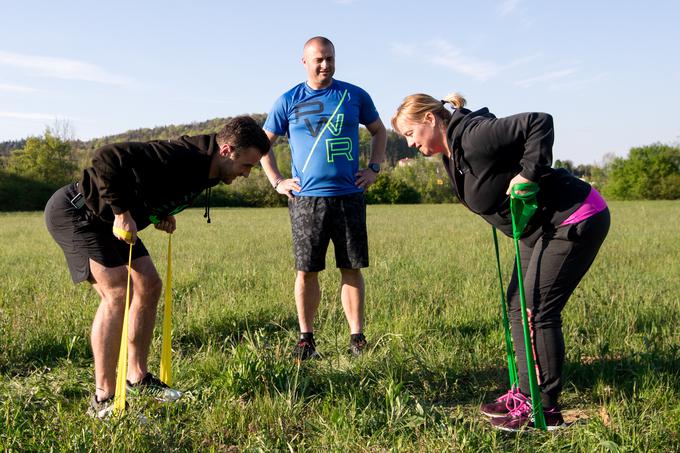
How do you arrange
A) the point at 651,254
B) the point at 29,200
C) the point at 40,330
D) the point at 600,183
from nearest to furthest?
the point at 40,330 → the point at 651,254 → the point at 29,200 → the point at 600,183

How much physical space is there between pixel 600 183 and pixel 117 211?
81.9 m

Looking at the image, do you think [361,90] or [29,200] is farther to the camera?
[29,200]

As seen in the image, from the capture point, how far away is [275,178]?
5.41 meters

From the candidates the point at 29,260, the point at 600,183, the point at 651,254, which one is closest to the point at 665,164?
the point at 600,183

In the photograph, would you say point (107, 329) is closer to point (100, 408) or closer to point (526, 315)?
point (100, 408)

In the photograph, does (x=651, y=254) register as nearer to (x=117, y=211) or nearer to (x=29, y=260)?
(x=117, y=211)

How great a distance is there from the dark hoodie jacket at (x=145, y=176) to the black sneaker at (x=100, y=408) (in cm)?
106

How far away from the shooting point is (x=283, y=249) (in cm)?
1328

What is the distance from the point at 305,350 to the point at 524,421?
1.91 metres

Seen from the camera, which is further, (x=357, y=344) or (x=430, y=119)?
(x=357, y=344)

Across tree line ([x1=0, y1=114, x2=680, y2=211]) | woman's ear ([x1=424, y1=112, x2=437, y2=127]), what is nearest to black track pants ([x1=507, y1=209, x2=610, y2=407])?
woman's ear ([x1=424, y1=112, x2=437, y2=127])

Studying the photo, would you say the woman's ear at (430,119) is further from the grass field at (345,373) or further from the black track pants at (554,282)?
the grass field at (345,373)

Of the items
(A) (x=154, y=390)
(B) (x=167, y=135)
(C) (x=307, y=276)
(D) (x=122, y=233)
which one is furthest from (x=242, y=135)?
(B) (x=167, y=135)

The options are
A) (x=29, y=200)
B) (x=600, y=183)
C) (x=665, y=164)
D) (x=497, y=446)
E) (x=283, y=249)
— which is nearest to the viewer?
(x=497, y=446)
